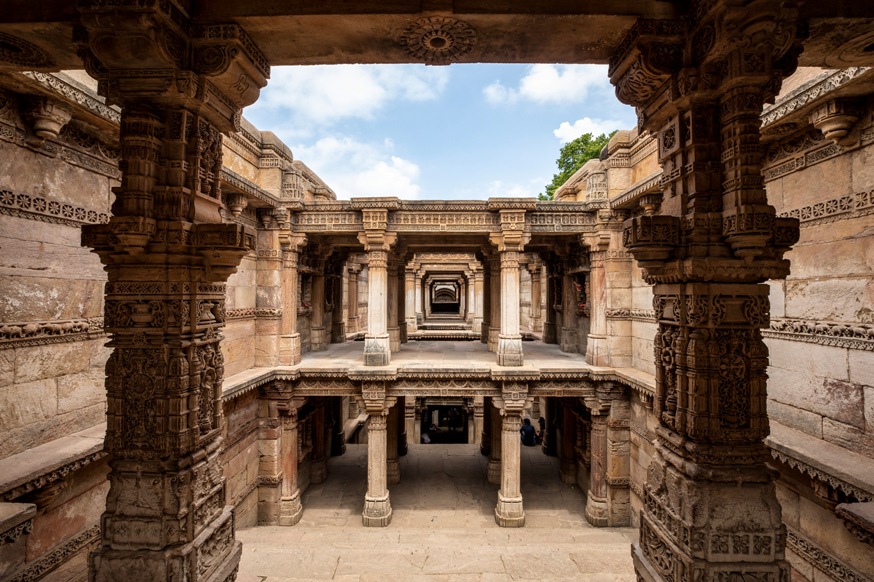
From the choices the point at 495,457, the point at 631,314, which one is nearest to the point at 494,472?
the point at 495,457

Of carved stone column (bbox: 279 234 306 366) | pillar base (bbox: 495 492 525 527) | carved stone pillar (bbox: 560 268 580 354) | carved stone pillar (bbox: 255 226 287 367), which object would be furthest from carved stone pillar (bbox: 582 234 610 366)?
carved stone pillar (bbox: 255 226 287 367)

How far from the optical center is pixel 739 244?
247 centimetres

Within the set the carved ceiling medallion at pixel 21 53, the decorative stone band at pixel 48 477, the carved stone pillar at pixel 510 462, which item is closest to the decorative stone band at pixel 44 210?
the carved ceiling medallion at pixel 21 53

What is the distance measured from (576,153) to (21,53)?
66.5 feet

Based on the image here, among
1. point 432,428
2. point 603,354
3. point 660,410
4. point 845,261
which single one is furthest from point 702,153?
point 432,428

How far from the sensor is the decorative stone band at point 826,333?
3947mm

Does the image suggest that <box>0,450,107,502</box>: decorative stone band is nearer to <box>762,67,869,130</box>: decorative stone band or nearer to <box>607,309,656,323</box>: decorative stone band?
<box>762,67,869,130</box>: decorative stone band

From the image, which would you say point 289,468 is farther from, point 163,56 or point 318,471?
point 163,56

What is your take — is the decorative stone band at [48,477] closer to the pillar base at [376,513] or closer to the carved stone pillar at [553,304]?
the pillar base at [376,513]

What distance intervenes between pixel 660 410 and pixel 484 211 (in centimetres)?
633

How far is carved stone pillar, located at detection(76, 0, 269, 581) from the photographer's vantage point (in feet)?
8.36

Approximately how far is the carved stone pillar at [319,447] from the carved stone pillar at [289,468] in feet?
5.62

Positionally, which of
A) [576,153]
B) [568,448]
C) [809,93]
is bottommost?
[568,448]

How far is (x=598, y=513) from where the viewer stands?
821 cm
